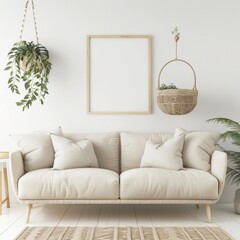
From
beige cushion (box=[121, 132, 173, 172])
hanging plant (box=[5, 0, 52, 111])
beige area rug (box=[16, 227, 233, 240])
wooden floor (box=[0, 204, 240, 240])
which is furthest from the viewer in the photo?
hanging plant (box=[5, 0, 52, 111])

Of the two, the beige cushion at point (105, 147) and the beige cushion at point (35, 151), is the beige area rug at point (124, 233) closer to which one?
the beige cushion at point (35, 151)

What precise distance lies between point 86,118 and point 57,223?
139 cm

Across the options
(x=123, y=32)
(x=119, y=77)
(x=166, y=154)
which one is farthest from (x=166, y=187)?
(x=123, y=32)

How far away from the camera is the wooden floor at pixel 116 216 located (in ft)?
13.7

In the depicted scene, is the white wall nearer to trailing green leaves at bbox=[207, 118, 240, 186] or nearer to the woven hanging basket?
trailing green leaves at bbox=[207, 118, 240, 186]

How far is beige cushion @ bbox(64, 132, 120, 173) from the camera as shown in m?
4.83

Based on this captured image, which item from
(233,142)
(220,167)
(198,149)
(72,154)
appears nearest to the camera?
(220,167)

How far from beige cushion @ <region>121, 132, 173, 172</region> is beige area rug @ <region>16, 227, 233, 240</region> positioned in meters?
0.99

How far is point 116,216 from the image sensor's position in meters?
4.53

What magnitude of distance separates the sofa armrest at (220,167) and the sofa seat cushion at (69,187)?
3.10 feet

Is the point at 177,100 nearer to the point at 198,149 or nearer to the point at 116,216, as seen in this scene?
the point at 198,149

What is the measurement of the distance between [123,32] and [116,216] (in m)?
2.03

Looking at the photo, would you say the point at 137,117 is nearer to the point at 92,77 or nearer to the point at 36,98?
the point at 92,77

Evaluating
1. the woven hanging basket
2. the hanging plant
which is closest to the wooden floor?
the woven hanging basket
